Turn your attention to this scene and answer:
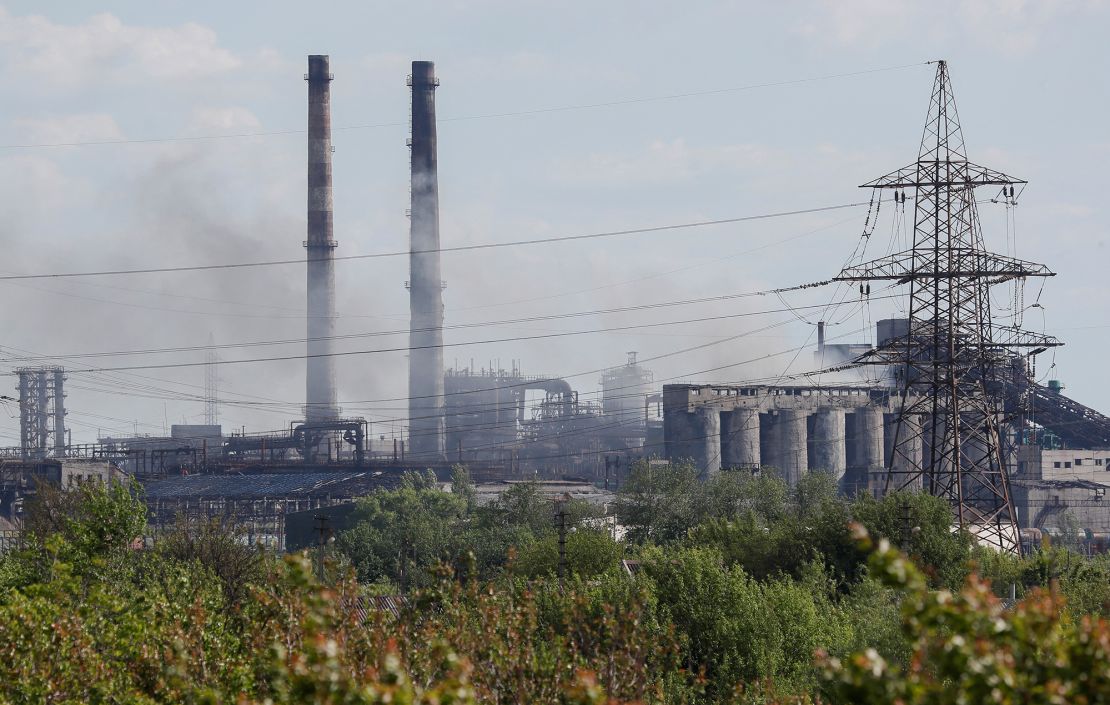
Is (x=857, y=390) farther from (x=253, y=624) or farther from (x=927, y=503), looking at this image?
(x=253, y=624)

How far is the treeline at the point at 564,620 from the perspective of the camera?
5.96 m

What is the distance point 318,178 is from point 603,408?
54.3 metres

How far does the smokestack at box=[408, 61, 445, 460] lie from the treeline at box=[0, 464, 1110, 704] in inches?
1488

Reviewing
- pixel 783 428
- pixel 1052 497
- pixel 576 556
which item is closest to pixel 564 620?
pixel 576 556

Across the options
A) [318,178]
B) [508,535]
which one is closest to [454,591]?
[508,535]

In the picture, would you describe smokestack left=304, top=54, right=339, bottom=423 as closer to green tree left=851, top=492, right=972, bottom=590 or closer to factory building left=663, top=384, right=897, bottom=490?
factory building left=663, top=384, right=897, bottom=490

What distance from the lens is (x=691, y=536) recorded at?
39562 mm

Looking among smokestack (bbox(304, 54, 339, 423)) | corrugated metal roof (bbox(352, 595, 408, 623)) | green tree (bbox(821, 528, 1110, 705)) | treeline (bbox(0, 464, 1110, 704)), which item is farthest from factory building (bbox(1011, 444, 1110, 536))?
green tree (bbox(821, 528, 1110, 705))

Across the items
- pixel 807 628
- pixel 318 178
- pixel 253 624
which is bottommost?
pixel 807 628

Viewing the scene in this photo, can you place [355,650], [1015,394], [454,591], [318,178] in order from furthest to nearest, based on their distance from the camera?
1. [318,178]
2. [1015,394]
3. [454,591]
4. [355,650]

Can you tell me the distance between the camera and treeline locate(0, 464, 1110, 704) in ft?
19.5

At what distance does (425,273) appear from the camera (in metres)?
87.3

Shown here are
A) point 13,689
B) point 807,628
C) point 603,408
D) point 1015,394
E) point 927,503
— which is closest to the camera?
point 13,689

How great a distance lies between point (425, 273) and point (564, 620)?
74250 millimetres
